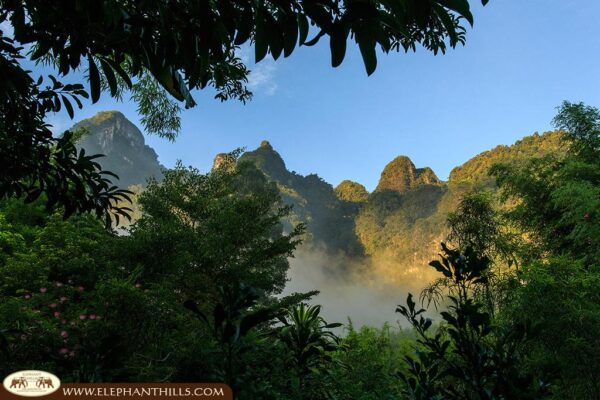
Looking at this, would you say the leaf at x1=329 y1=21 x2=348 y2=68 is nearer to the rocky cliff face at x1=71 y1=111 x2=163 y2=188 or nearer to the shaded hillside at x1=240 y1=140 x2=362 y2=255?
the shaded hillside at x1=240 y1=140 x2=362 y2=255

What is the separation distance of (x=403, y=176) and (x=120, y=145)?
295 ft

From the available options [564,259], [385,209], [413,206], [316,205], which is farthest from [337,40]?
[316,205]

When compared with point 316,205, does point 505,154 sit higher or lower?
lower

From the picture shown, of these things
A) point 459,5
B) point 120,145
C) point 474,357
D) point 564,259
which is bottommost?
point 474,357

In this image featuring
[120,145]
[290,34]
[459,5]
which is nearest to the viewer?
[459,5]

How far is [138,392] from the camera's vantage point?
0.92 meters

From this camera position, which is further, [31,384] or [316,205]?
[316,205]

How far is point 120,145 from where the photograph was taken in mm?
117125

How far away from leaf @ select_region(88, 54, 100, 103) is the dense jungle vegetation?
1.98 feet

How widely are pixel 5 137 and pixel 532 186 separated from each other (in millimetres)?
12367

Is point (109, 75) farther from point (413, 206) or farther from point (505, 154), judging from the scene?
point (413, 206)

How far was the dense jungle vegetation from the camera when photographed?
3.88ft

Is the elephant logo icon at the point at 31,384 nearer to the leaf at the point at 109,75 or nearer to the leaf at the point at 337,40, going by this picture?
the leaf at the point at 109,75

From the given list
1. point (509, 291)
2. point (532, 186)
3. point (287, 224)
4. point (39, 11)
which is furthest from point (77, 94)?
point (287, 224)
